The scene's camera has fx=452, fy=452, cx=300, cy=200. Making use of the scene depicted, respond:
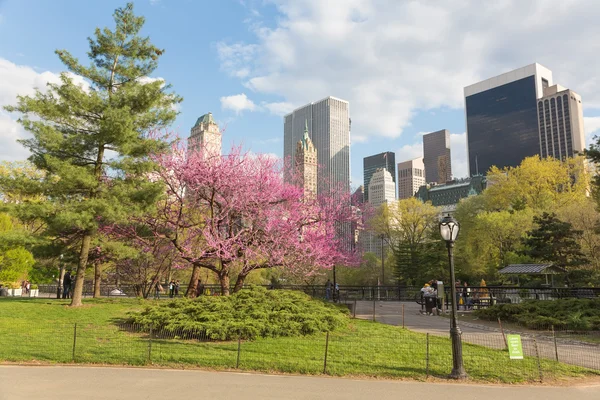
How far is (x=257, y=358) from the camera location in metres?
10.9

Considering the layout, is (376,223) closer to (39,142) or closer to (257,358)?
(39,142)

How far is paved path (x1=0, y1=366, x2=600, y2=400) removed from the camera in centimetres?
830

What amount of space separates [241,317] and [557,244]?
28.5 metres

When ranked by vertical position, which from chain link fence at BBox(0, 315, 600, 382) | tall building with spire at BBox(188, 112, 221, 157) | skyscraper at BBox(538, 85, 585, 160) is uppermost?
skyscraper at BBox(538, 85, 585, 160)

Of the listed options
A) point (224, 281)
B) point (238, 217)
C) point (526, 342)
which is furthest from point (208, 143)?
point (526, 342)

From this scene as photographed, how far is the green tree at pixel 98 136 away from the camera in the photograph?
18828mm

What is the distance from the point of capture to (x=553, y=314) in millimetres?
17484

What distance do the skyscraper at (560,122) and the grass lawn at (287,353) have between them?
7922 inches

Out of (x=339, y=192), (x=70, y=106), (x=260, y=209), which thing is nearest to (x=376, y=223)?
(x=339, y=192)

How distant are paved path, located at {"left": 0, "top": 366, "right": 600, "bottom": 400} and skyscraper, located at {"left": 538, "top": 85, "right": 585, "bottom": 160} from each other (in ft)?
670

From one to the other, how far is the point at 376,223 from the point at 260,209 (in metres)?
40.1

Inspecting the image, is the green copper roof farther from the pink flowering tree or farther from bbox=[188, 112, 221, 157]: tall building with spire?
the pink flowering tree

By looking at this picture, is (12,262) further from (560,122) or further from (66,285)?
(560,122)

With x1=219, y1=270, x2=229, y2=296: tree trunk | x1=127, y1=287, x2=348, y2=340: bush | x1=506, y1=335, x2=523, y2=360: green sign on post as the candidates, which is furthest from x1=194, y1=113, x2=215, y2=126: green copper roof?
x1=506, y1=335, x2=523, y2=360: green sign on post
